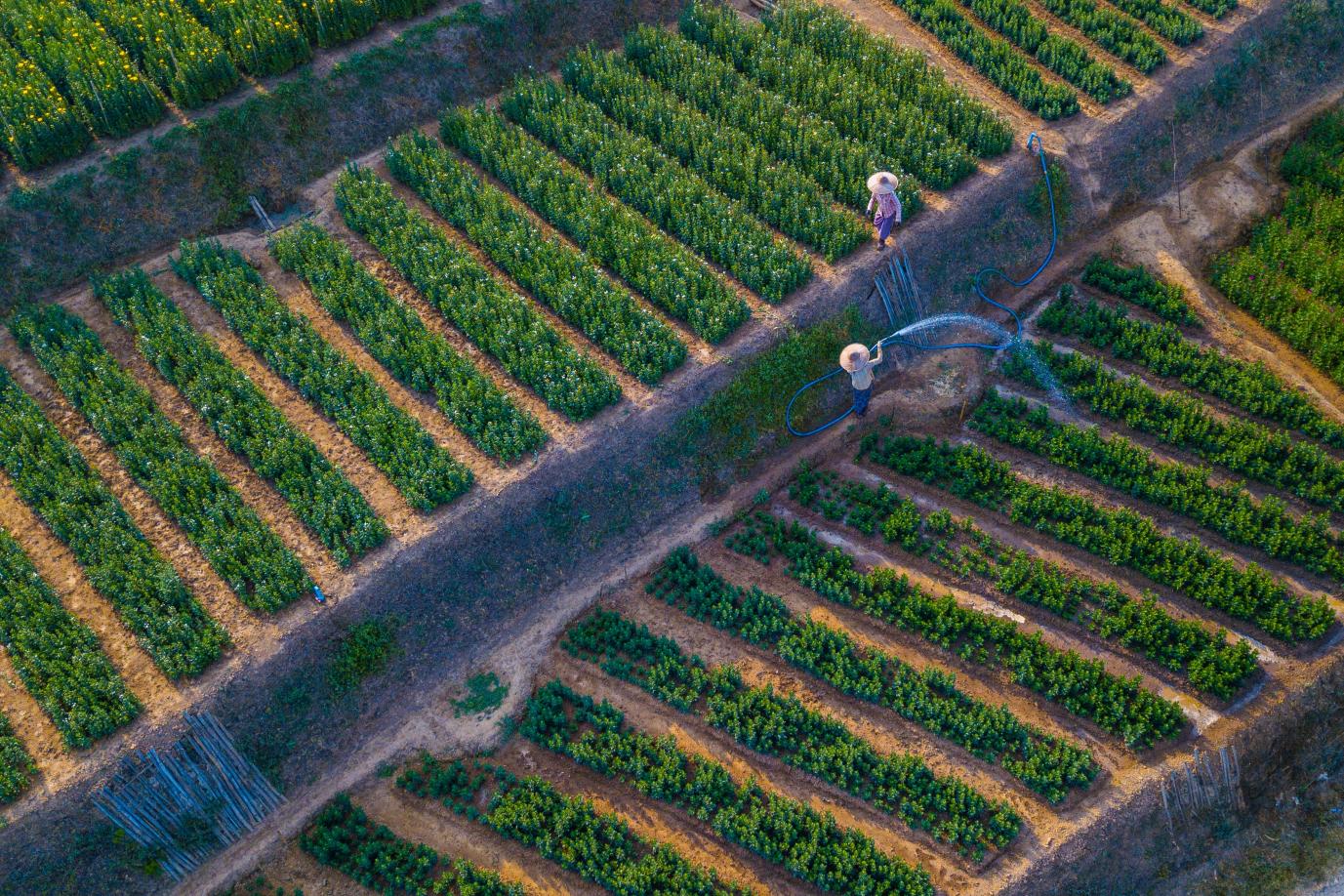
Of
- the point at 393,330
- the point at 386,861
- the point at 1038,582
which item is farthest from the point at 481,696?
the point at 1038,582

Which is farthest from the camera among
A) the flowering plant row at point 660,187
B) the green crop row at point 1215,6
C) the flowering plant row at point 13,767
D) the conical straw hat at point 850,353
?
the green crop row at point 1215,6

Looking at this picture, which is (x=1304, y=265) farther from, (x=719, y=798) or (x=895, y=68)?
(x=719, y=798)

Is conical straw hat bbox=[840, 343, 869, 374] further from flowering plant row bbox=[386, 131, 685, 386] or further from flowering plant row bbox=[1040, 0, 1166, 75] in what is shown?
flowering plant row bbox=[1040, 0, 1166, 75]

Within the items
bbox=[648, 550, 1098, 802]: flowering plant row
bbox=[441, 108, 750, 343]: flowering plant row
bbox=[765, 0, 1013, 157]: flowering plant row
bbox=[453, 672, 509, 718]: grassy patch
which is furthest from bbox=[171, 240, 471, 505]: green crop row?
bbox=[765, 0, 1013, 157]: flowering plant row

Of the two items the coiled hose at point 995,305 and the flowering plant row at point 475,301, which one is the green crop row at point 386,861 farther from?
the coiled hose at point 995,305

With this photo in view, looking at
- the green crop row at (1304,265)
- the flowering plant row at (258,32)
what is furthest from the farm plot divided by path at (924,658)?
the flowering plant row at (258,32)
